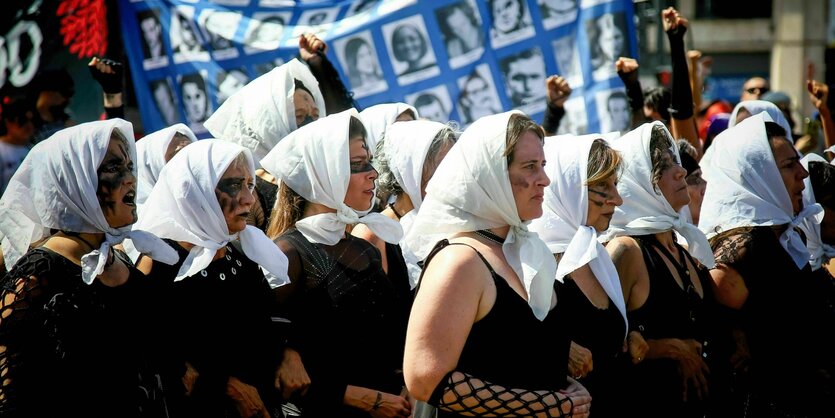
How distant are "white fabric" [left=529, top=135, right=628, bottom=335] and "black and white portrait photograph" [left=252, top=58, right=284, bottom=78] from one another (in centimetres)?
295

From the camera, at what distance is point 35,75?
6742 mm

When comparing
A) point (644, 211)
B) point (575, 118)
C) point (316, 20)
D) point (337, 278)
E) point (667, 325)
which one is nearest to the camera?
point (337, 278)

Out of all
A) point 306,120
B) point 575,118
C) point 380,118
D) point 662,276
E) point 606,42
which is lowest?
point 575,118

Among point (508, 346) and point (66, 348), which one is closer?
point (508, 346)

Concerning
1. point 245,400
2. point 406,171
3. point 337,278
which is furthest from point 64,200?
point 406,171

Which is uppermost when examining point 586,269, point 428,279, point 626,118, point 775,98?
point 428,279

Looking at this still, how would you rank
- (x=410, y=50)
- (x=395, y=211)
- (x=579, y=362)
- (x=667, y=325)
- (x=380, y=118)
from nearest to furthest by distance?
(x=579, y=362) → (x=667, y=325) → (x=395, y=211) → (x=380, y=118) → (x=410, y=50)

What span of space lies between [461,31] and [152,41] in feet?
6.70

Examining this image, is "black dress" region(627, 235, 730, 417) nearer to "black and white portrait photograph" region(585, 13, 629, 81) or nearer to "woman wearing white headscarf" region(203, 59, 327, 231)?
"woman wearing white headscarf" region(203, 59, 327, 231)

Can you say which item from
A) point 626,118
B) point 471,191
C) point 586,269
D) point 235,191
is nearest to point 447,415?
point 471,191

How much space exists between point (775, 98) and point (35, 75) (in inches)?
217

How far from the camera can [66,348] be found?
10.5 feet

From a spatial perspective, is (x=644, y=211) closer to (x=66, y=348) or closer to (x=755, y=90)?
(x=66, y=348)

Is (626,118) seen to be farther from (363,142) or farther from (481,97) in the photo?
(363,142)
